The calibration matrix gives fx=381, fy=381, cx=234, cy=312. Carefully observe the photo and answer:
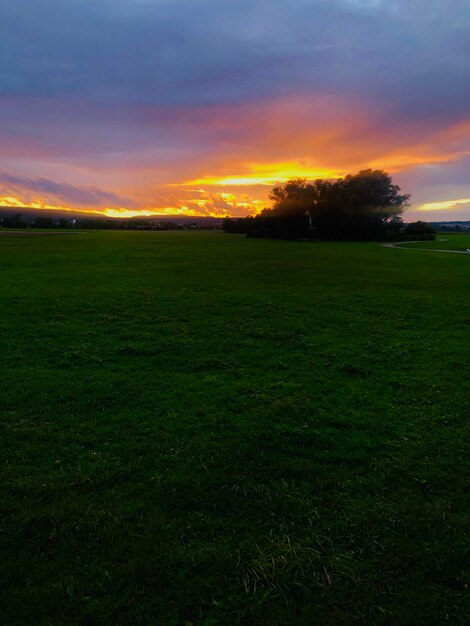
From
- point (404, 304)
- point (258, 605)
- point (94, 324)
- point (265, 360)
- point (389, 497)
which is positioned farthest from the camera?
point (404, 304)

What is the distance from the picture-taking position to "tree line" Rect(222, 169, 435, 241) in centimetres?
6450

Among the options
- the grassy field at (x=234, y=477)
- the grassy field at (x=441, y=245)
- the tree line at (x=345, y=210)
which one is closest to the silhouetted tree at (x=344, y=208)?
the tree line at (x=345, y=210)

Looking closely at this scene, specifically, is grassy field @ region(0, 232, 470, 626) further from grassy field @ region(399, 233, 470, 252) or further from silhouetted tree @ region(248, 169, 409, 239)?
silhouetted tree @ region(248, 169, 409, 239)

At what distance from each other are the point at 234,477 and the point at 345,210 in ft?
213

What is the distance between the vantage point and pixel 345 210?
63.5 metres

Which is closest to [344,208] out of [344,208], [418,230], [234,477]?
[344,208]

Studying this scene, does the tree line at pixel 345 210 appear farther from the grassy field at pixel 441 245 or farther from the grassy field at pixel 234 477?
the grassy field at pixel 234 477

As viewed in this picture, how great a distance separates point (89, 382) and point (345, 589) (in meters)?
5.29

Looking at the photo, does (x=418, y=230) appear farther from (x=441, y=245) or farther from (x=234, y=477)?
(x=234, y=477)

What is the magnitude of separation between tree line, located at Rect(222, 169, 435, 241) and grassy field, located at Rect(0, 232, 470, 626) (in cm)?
5839

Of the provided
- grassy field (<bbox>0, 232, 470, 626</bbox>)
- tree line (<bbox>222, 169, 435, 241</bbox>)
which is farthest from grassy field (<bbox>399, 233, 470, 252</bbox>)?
grassy field (<bbox>0, 232, 470, 626</bbox>)

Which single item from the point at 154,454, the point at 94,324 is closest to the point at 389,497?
the point at 154,454

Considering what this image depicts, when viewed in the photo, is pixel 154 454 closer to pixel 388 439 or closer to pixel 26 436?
pixel 26 436

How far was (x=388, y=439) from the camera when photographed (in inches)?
200
